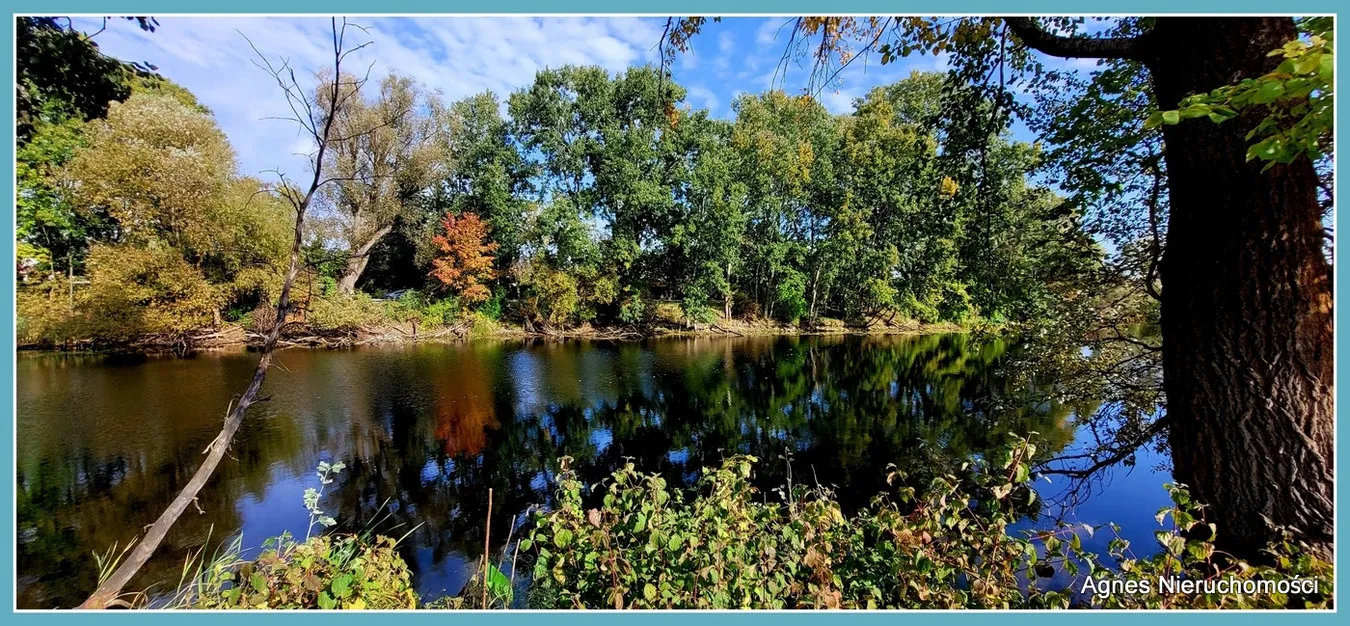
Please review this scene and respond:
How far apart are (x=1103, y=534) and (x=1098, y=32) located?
4693 mm

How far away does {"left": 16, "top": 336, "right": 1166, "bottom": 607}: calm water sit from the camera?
542 cm

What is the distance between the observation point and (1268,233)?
7.00 ft

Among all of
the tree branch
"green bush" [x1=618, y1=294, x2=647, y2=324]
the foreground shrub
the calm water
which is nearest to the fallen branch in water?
the foreground shrub

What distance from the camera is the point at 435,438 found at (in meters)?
8.50

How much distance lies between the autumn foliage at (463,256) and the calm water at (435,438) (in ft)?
22.6

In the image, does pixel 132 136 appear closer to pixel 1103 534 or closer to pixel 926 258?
pixel 926 258

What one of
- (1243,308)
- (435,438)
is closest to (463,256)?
(435,438)

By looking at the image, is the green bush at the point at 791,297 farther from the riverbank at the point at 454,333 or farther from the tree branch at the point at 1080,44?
the tree branch at the point at 1080,44

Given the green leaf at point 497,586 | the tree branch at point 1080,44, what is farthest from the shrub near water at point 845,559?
the tree branch at point 1080,44

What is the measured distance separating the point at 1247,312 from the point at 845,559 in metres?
2.03

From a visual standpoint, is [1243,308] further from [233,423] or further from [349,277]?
[349,277]

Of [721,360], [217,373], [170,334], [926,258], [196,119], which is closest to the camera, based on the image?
[926,258]

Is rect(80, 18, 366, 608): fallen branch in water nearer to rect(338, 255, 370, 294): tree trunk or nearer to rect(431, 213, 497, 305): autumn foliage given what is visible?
rect(338, 255, 370, 294): tree trunk

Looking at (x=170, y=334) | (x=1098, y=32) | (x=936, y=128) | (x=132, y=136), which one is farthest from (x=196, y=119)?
(x=1098, y=32)
